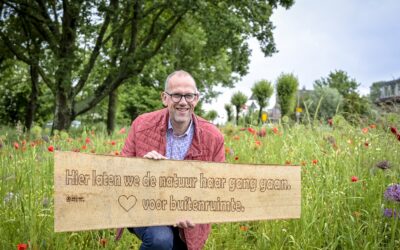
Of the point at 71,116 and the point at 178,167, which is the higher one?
the point at 71,116

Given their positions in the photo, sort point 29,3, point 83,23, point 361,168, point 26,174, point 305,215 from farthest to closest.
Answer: point 29,3, point 83,23, point 361,168, point 26,174, point 305,215

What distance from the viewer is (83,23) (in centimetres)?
1280

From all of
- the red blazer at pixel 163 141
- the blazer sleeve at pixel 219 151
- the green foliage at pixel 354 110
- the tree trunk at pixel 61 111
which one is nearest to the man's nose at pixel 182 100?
the red blazer at pixel 163 141

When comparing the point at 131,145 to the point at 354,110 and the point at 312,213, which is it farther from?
the point at 354,110

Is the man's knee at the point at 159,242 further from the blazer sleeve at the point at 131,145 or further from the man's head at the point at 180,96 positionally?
the man's head at the point at 180,96

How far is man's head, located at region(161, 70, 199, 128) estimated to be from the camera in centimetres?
272

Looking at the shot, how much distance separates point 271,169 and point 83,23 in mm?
11434

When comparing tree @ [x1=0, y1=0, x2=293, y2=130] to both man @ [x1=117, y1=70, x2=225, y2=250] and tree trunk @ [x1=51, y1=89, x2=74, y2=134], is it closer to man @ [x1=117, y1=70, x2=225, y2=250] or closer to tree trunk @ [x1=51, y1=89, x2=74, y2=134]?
tree trunk @ [x1=51, y1=89, x2=74, y2=134]

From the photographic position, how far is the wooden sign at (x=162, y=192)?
2.18 m

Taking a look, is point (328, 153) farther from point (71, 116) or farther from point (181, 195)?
point (71, 116)

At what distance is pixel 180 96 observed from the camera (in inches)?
107

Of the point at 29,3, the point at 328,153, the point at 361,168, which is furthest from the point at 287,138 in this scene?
the point at 29,3

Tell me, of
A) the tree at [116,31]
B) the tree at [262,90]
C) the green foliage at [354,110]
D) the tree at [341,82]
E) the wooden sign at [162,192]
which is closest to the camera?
the wooden sign at [162,192]

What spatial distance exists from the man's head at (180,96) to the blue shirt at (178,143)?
158 millimetres
